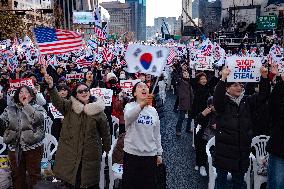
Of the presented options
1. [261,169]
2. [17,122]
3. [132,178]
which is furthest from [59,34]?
[261,169]

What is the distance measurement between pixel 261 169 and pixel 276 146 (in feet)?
4.27

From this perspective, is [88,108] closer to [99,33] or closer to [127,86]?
[127,86]

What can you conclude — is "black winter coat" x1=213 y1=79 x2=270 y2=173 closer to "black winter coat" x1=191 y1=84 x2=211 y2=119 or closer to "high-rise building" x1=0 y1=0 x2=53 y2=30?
"black winter coat" x1=191 y1=84 x2=211 y2=119

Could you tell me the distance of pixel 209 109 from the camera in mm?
6430

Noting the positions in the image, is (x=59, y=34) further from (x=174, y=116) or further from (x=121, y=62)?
(x=121, y=62)

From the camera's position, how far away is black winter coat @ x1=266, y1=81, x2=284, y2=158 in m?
4.13

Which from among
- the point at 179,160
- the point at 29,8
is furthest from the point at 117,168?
the point at 29,8

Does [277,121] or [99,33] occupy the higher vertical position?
[99,33]

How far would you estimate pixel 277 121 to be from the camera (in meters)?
4.19

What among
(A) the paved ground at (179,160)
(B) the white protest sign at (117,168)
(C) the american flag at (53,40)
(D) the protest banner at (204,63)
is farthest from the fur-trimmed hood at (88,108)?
(D) the protest banner at (204,63)

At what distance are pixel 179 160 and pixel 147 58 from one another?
3.56 metres

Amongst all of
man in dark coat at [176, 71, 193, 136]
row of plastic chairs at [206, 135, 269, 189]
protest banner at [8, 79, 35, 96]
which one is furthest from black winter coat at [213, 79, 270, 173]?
man in dark coat at [176, 71, 193, 136]

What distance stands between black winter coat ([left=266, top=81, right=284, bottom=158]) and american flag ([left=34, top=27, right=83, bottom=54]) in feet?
12.1

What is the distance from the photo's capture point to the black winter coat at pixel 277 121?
413cm
